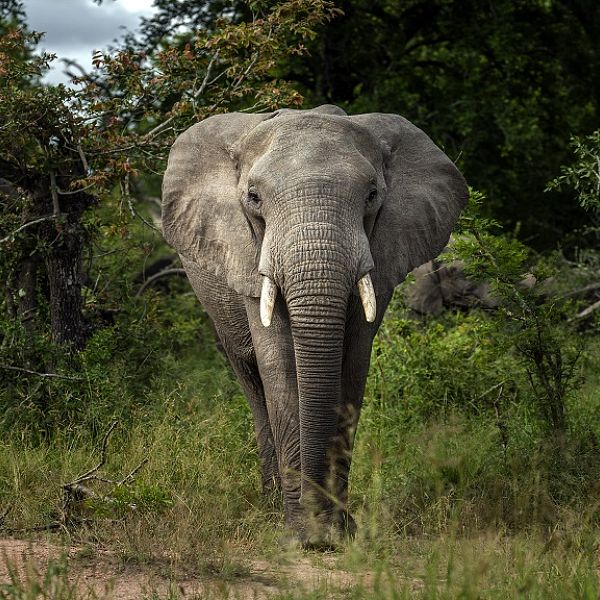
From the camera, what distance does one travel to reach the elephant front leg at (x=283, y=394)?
5773mm

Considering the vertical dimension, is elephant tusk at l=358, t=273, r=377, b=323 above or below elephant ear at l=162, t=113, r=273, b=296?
below

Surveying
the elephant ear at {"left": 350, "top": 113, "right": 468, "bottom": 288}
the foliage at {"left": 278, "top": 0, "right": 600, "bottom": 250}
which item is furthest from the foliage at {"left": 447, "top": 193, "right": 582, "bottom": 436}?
the foliage at {"left": 278, "top": 0, "right": 600, "bottom": 250}

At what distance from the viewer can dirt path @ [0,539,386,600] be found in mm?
4590

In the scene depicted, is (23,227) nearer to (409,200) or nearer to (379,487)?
(409,200)

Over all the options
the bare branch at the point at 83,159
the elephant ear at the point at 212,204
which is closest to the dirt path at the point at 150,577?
the elephant ear at the point at 212,204

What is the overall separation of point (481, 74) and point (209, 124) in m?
9.88

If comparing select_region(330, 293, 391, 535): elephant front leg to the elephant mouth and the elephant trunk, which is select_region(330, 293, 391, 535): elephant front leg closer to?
the elephant trunk

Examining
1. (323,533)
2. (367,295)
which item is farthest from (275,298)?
(323,533)

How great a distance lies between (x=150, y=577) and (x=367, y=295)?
1.64 m


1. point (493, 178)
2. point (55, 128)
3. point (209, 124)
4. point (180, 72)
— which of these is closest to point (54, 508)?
point (209, 124)

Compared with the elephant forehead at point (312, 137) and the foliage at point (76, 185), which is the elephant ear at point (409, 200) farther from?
the foliage at point (76, 185)

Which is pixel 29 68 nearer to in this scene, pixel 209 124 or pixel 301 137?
pixel 209 124

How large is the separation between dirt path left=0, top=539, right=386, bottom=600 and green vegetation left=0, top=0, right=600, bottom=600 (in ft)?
0.11

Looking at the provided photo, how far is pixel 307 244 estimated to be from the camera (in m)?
5.32
